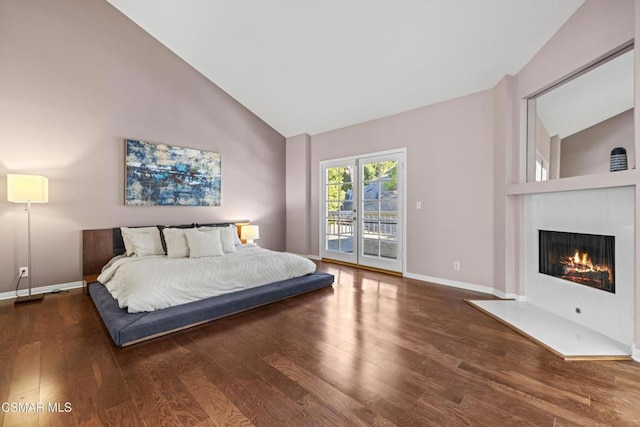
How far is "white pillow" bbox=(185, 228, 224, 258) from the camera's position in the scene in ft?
12.1

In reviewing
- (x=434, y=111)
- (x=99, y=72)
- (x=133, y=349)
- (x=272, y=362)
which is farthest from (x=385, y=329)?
(x=99, y=72)

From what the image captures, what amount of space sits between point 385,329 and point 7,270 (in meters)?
4.40

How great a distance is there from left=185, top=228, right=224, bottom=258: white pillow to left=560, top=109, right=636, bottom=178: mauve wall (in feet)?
13.2

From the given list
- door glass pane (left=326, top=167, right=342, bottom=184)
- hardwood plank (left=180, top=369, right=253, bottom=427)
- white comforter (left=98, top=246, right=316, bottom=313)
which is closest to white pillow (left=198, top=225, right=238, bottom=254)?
white comforter (left=98, top=246, right=316, bottom=313)

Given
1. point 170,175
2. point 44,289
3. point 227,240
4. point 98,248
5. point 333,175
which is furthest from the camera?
point 333,175

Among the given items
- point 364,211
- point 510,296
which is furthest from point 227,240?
point 510,296

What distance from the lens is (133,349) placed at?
7.13 feet

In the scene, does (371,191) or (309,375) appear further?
(371,191)

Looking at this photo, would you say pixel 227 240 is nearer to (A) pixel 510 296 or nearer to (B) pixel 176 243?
(B) pixel 176 243

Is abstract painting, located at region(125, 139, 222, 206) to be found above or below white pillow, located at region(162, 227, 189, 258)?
above

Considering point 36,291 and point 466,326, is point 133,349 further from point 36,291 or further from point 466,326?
point 466,326

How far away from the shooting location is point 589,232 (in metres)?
2.55

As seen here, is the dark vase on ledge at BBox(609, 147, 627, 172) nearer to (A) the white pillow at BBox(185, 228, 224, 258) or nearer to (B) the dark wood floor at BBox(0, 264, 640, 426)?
(B) the dark wood floor at BBox(0, 264, 640, 426)

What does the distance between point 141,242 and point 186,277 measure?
1.52 metres
